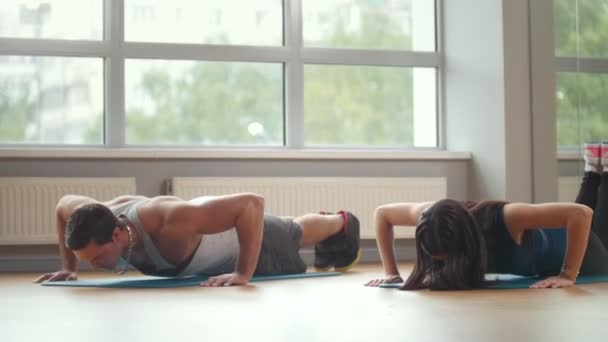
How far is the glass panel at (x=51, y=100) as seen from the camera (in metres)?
6.95

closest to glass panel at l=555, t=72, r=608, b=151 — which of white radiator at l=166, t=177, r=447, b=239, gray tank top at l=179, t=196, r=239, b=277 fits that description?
white radiator at l=166, t=177, r=447, b=239

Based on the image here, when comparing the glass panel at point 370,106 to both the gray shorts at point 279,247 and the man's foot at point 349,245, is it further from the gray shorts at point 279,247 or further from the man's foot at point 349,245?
the gray shorts at point 279,247

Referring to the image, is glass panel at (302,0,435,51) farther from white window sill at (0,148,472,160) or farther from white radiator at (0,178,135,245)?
white radiator at (0,178,135,245)

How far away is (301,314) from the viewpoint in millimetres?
3246

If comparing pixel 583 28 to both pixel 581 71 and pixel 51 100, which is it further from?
pixel 51 100

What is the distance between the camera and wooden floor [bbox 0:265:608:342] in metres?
2.63

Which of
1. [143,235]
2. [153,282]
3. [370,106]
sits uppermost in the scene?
[370,106]

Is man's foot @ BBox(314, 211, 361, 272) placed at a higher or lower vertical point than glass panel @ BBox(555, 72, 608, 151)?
lower

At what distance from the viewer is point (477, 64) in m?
7.26

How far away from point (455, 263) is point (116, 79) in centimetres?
369

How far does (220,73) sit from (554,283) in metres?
3.72

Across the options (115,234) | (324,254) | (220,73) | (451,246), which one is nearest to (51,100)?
(220,73)

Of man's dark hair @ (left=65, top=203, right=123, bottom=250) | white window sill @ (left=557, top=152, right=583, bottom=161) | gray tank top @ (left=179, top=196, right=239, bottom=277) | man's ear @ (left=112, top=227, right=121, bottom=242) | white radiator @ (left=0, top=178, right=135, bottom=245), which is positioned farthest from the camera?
white radiator @ (left=0, top=178, right=135, bottom=245)

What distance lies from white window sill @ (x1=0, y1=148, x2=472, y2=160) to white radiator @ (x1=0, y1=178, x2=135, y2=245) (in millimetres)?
179
